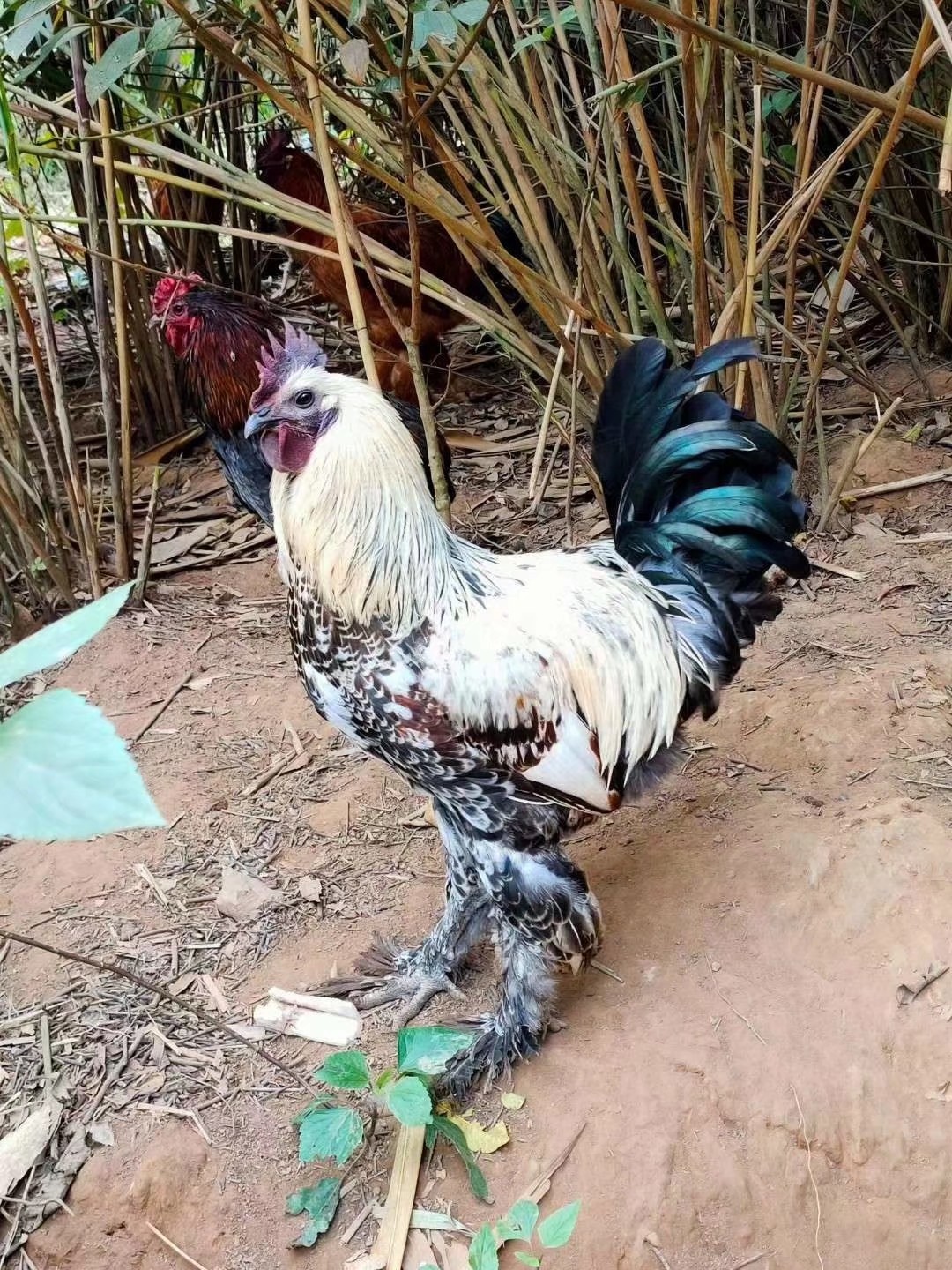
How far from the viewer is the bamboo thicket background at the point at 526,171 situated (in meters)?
3.02

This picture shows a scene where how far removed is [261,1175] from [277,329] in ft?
11.1

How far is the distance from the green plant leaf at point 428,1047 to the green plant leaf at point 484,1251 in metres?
0.36

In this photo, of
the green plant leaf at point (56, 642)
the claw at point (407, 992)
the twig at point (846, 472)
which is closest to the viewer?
the green plant leaf at point (56, 642)

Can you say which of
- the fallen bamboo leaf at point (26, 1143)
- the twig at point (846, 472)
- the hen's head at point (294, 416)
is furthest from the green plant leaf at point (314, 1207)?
the twig at point (846, 472)

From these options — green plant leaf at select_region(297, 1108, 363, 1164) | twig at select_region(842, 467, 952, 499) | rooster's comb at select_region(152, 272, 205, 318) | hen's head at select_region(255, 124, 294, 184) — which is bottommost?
green plant leaf at select_region(297, 1108, 363, 1164)

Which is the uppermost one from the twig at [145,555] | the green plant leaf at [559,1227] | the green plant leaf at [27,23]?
the green plant leaf at [27,23]

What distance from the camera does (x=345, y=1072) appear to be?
2.45m

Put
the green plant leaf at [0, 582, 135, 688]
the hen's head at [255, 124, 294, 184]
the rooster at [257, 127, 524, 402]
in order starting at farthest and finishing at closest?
the hen's head at [255, 124, 294, 184] < the rooster at [257, 127, 524, 402] < the green plant leaf at [0, 582, 135, 688]

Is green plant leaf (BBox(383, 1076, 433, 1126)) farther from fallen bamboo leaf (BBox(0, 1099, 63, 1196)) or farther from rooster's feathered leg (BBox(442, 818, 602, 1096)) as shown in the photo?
fallen bamboo leaf (BBox(0, 1099, 63, 1196))

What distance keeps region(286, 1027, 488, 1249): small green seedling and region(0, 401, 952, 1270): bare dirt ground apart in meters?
0.05

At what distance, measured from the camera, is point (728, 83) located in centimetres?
351

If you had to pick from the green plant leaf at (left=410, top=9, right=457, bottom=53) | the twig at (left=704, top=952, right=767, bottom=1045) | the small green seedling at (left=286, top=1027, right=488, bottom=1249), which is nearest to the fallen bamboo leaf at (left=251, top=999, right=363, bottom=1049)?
the small green seedling at (left=286, top=1027, right=488, bottom=1249)

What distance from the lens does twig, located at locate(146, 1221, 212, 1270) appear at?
7.92 feet

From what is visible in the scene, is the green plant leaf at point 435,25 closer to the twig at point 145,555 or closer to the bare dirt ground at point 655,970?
the bare dirt ground at point 655,970
